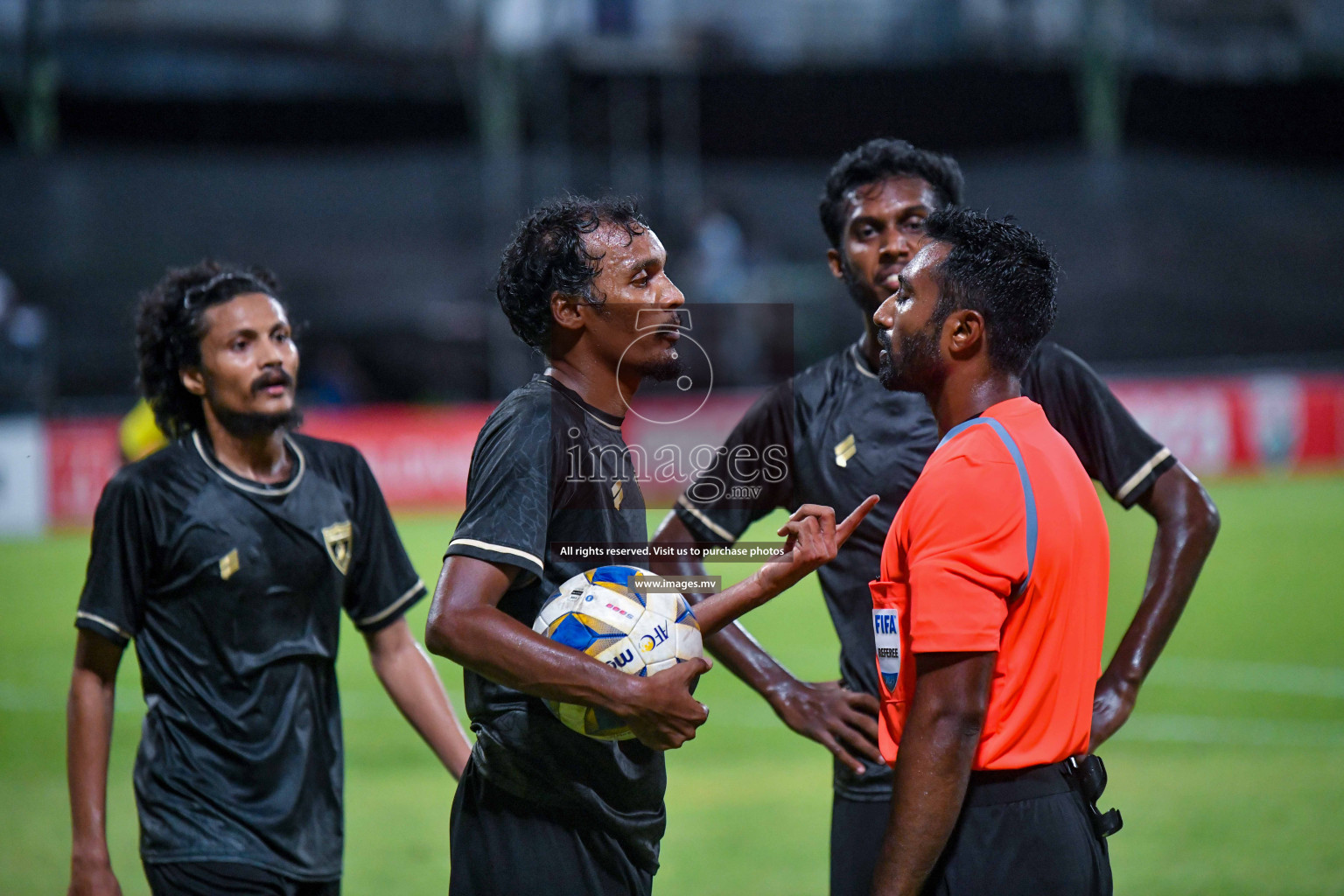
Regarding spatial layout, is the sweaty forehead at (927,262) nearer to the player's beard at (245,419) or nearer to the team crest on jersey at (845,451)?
the team crest on jersey at (845,451)

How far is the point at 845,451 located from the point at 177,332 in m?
2.29

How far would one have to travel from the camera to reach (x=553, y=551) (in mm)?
3262

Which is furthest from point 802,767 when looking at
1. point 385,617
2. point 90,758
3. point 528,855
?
point 528,855

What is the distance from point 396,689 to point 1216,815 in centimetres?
526

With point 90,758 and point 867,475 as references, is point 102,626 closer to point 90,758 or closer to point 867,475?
point 90,758

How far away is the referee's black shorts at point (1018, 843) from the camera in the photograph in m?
3.01

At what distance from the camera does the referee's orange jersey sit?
2.86 m

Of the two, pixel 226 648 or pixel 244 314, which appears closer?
pixel 226 648

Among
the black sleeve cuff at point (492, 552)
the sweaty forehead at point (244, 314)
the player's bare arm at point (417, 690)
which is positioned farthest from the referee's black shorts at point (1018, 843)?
the sweaty forehead at point (244, 314)

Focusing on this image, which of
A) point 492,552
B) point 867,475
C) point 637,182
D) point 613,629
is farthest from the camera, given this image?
point 637,182

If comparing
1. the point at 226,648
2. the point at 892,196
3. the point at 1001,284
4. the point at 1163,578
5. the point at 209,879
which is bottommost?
the point at 209,879

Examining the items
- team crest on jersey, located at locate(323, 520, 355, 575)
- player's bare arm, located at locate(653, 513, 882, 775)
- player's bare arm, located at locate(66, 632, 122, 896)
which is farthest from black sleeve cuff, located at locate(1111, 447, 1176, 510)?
player's bare arm, located at locate(66, 632, 122, 896)

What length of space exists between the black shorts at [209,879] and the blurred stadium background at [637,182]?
11.7 meters

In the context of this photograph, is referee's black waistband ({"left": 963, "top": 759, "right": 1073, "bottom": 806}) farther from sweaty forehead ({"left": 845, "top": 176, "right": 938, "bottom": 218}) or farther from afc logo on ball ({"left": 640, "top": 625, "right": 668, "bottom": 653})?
sweaty forehead ({"left": 845, "top": 176, "right": 938, "bottom": 218})
